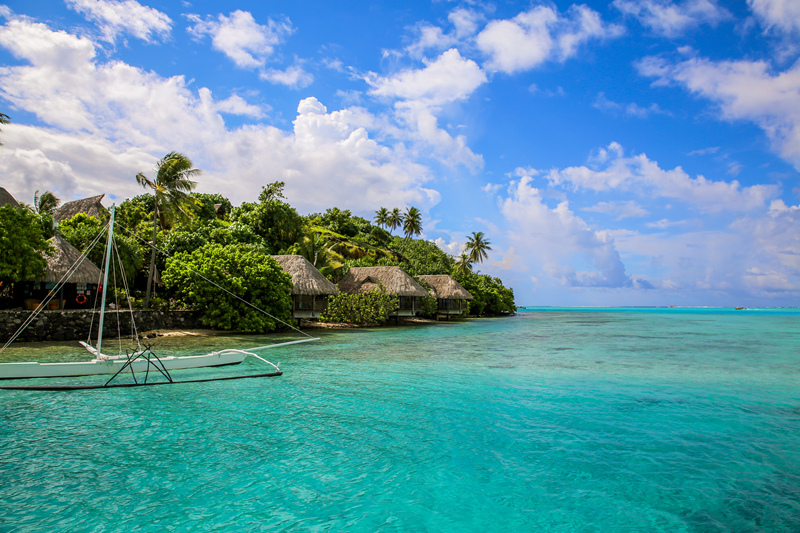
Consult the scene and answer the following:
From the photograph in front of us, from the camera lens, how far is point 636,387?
11242mm

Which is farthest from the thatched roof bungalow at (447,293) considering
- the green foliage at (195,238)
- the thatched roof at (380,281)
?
the green foliage at (195,238)

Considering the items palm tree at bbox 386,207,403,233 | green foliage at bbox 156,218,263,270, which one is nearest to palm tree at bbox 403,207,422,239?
palm tree at bbox 386,207,403,233

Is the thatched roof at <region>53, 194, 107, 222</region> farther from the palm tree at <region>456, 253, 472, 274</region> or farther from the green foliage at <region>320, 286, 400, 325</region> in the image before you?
the palm tree at <region>456, 253, 472, 274</region>

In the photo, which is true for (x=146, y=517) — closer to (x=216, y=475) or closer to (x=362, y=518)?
(x=216, y=475)

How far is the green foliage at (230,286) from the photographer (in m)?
20.9

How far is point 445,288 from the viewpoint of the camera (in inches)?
1630

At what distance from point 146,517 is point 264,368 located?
825 cm

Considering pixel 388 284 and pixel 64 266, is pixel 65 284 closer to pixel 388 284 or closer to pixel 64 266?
pixel 64 266

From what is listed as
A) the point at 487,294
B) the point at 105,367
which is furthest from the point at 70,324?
the point at 487,294

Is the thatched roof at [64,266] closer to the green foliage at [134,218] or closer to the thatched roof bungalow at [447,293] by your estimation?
the green foliage at [134,218]

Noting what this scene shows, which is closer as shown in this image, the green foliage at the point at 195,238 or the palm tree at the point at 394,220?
the green foliage at the point at 195,238

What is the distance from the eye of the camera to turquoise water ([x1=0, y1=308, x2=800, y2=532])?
4.61 meters

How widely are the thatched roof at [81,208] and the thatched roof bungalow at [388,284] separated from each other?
17771 millimetres

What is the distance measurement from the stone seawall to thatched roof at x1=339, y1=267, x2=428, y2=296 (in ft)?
48.6
